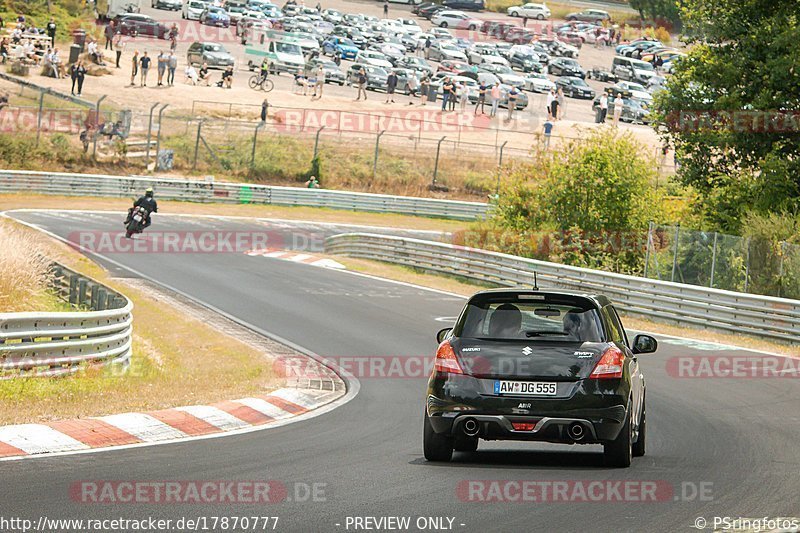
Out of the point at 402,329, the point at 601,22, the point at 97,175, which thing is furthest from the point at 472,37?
the point at 402,329

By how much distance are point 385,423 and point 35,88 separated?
4711 cm

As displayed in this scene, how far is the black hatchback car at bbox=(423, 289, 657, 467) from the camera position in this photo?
31.3 ft

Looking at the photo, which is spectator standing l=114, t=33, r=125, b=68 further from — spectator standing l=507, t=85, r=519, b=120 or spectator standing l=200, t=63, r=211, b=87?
spectator standing l=507, t=85, r=519, b=120

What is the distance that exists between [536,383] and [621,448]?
0.87 m

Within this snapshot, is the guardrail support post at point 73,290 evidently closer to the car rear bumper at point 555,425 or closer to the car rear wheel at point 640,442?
the car rear wheel at point 640,442

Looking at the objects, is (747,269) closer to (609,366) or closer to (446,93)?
(609,366)

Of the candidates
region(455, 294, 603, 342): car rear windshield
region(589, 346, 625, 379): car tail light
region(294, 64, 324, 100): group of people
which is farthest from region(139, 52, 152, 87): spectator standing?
region(589, 346, 625, 379): car tail light

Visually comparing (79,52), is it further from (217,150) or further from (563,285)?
(563,285)

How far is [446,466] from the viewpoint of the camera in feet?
32.6

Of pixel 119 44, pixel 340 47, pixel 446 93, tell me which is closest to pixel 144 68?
pixel 119 44

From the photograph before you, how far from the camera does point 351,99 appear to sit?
227ft

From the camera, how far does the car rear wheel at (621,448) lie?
381 inches

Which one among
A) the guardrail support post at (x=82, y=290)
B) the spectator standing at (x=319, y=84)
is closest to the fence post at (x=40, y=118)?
the spectator standing at (x=319, y=84)

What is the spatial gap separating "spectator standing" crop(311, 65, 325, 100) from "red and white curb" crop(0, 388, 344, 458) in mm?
54599
